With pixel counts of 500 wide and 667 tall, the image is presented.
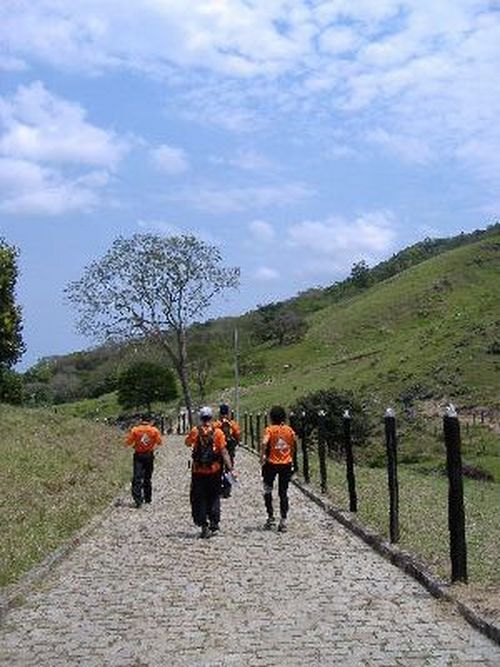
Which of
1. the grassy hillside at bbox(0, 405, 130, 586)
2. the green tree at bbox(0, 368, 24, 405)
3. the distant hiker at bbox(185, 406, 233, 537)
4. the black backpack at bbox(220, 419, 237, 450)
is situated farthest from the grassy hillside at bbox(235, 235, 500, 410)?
the distant hiker at bbox(185, 406, 233, 537)

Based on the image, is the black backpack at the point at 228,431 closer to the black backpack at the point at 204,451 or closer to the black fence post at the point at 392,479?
the black backpack at the point at 204,451

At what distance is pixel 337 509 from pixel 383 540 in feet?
12.8

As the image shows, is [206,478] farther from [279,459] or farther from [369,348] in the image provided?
[369,348]

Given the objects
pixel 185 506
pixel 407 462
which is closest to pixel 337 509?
pixel 185 506

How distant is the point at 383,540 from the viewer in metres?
12.9

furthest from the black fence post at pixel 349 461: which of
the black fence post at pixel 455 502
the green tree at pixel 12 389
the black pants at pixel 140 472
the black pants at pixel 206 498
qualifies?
the green tree at pixel 12 389

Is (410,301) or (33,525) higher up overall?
(410,301)

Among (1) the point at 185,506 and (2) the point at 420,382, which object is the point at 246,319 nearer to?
(2) the point at 420,382

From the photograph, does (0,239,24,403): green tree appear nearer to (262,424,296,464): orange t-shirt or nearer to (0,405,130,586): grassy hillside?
(0,405,130,586): grassy hillside

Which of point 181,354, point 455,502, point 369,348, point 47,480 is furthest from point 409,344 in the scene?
point 455,502

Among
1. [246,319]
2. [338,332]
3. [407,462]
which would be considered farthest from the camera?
[246,319]

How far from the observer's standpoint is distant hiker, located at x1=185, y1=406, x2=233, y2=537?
1458cm

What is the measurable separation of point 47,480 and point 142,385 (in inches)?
2030

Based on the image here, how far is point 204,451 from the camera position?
14.8 meters
